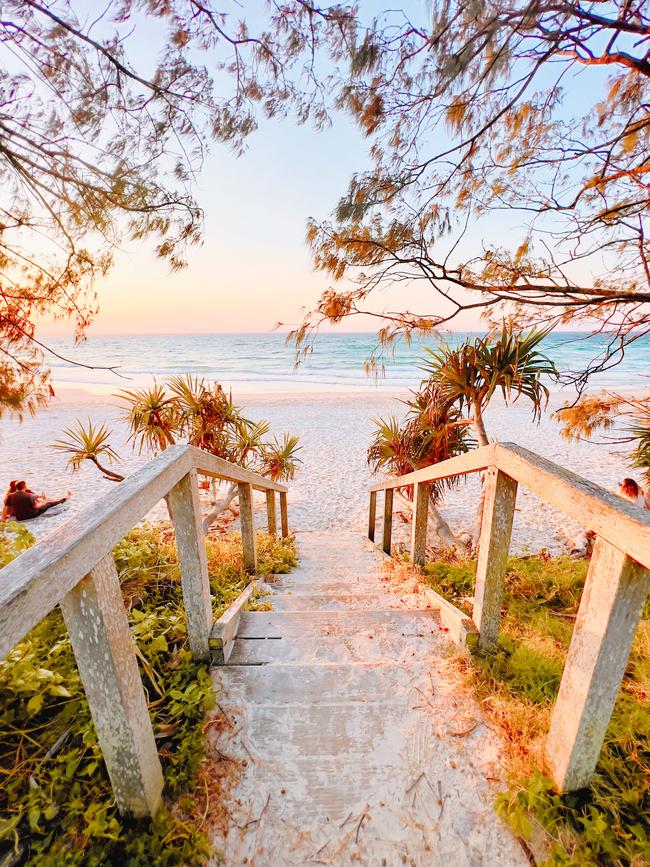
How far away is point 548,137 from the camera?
2797 millimetres

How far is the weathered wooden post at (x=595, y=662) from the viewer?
1051 millimetres

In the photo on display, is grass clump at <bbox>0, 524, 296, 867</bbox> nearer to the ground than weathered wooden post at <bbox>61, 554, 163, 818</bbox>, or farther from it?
nearer to the ground

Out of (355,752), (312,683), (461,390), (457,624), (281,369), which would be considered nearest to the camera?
(355,752)

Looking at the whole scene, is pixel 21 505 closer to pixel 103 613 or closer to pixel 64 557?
pixel 103 613

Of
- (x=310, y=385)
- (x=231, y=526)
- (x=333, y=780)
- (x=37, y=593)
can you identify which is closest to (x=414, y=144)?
(x=37, y=593)

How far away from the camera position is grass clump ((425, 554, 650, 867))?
111cm

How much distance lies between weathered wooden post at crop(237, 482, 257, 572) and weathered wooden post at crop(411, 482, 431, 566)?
125cm

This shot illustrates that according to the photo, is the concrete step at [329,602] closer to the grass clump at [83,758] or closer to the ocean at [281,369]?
the grass clump at [83,758]

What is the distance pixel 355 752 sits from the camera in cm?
141

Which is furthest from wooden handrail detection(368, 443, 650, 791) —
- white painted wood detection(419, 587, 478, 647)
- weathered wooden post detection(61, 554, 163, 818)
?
weathered wooden post detection(61, 554, 163, 818)

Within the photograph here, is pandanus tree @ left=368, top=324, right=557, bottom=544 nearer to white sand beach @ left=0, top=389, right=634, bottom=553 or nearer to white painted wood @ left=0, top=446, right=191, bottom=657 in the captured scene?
white sand beach @ left=0, top=389, right=634, bottom=553

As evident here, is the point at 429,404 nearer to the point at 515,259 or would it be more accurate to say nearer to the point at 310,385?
the point at 515,259

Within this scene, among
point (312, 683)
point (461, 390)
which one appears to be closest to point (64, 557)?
point (312, 683)

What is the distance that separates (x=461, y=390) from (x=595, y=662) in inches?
117
